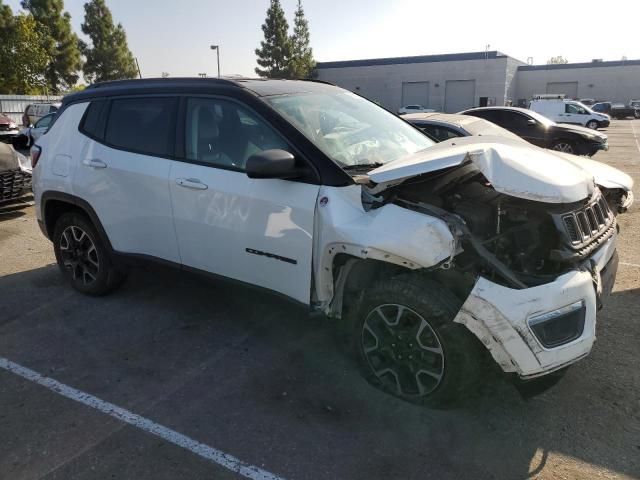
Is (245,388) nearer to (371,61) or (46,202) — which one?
(46,202)

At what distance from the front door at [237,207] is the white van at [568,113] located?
2886cm

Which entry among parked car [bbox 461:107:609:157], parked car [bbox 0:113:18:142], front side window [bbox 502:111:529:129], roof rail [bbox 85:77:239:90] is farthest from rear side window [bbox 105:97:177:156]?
parked car [bbox 0:113:18:142]

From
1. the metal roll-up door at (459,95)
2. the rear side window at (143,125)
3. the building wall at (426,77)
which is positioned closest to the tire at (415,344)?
the rear side window at (143,125)

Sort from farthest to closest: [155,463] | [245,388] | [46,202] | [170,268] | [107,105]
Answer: [46,202], [107,105], [170,268], [245,388], [155,463]

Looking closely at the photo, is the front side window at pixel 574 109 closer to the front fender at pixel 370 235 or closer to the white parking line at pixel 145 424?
the front fender at pixel 370 235

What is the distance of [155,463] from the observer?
265 cm

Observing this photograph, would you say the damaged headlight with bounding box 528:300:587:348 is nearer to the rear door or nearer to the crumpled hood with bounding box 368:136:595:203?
the crumpled hood with bounding box 368:136:595:203

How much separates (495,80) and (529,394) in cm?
5538

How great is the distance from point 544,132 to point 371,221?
471 inches

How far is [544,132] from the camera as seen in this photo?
1321 centimetres

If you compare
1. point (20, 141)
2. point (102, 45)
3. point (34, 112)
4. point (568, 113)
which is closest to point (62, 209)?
point (20, 141)

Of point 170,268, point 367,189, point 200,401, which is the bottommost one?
point 200,401

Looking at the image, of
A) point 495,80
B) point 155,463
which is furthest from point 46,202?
point 495,80

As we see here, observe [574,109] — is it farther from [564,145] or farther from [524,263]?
[524,263]
